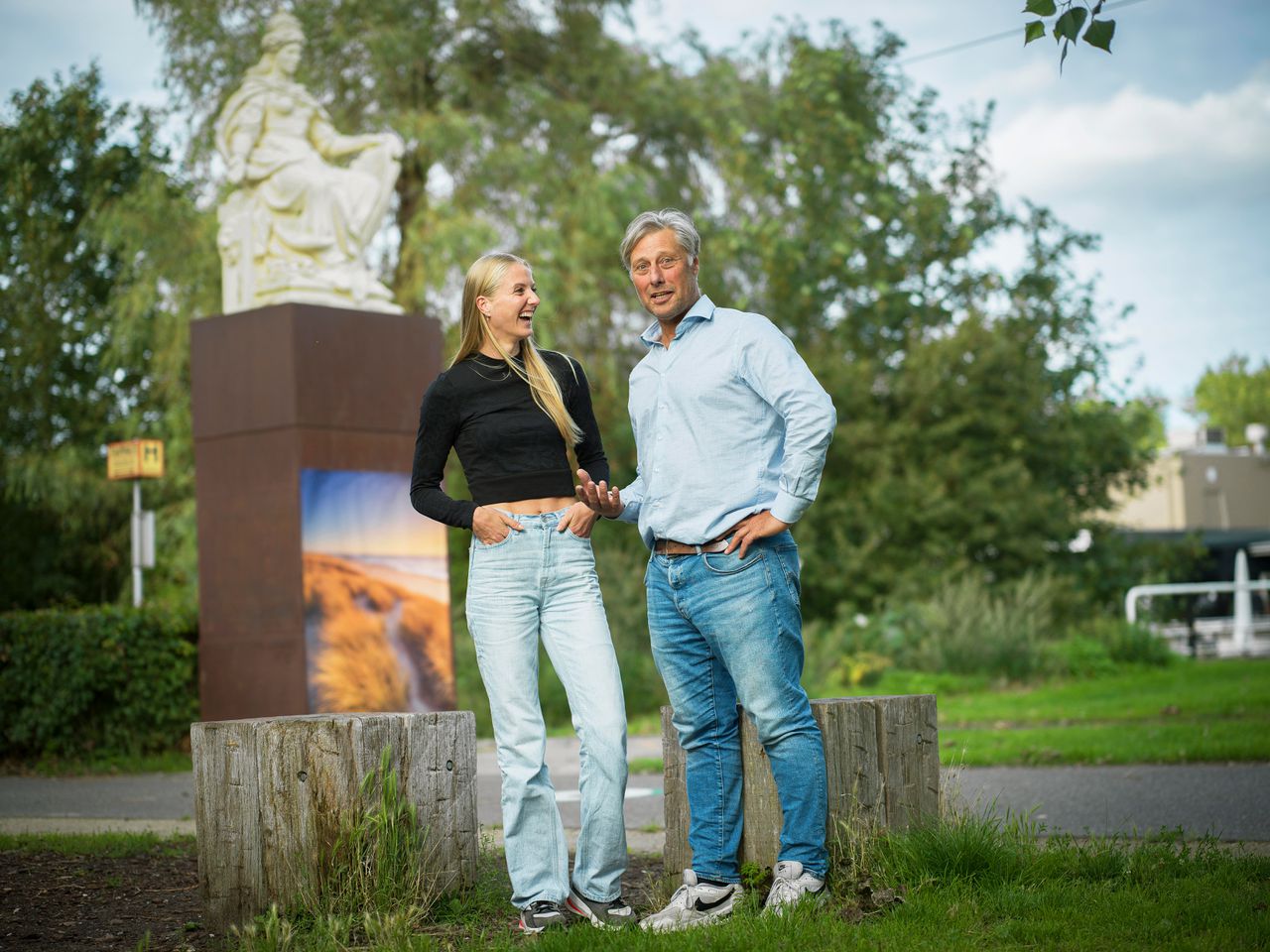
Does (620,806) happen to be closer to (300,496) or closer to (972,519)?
(300,496)

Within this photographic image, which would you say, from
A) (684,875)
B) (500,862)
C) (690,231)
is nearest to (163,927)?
(500,862)

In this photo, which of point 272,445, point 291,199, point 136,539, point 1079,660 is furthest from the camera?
point 1079,660

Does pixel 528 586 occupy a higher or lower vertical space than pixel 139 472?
lower

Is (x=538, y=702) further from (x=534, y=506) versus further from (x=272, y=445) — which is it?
(x=272, y=445)

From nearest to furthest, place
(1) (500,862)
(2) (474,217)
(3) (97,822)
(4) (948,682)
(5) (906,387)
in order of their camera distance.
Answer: (1) (500,862) < (3) (97,822) < (4) (948,682) < (2) (474,217) < (5) (906,387)

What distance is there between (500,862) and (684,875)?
1.35m

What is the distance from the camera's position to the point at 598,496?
4.39 meters

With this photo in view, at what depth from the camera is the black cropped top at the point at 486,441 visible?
14.7ft

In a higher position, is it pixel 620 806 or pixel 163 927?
pixel 620 806

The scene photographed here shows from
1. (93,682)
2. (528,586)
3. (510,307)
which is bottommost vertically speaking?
(93,682)

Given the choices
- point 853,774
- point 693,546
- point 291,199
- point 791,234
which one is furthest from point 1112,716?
point 791,234

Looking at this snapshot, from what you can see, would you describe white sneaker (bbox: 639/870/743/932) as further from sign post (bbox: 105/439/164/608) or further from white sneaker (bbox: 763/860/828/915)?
sign post (bbox: 105/439/164/608)

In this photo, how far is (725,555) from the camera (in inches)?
167

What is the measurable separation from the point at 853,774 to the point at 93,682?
8.33 meters
